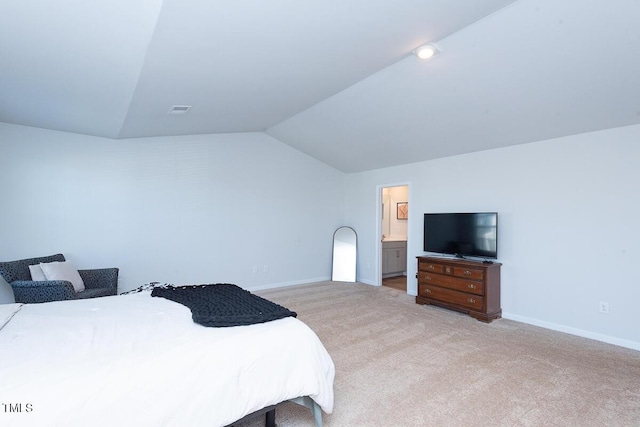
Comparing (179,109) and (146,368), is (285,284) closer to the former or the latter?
(179,109)

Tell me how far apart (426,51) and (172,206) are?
399cm

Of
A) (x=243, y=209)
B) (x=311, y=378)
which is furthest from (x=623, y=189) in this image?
(x=243, y=209)

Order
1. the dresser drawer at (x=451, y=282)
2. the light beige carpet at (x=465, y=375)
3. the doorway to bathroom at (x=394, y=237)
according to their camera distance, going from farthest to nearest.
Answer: the doorway to bathroom at (x=394, y=237)
the dresser drawer at (x=451, y=282)
the light beige carpet at (x=465, y=375)

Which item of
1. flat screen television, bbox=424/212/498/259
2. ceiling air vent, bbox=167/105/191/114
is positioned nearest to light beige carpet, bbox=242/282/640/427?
flat screen television, bbox=424/212/498/259

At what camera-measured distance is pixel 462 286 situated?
4270mm

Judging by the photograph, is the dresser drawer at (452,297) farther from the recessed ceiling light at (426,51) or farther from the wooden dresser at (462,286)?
the recessed ceiling light at (426,51)

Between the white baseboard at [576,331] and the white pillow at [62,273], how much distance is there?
16.7 ft

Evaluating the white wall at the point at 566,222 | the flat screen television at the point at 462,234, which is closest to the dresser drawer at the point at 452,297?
the white wall at the point at 566,222

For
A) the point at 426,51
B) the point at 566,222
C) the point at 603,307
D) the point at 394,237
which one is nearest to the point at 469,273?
the point at 566,222

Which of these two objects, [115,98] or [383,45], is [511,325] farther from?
[115,98]

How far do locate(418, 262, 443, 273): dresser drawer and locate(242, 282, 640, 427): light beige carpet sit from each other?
624 mm

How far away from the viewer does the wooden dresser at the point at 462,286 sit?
13.3 ft

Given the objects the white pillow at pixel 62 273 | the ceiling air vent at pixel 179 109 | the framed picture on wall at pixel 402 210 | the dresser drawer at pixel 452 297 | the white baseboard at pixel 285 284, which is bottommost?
the white baseboard at pixel 285 284

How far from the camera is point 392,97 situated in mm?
3783
